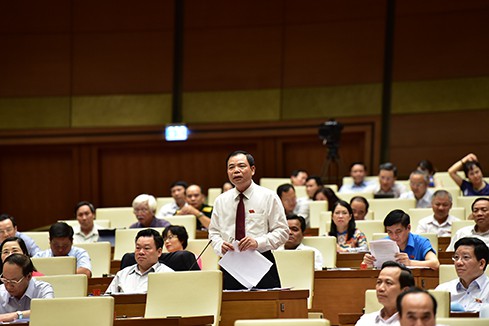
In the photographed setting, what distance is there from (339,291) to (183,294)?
1.44 meters

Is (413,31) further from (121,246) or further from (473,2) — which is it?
(121,246)

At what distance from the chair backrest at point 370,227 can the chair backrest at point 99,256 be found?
2.11 meters

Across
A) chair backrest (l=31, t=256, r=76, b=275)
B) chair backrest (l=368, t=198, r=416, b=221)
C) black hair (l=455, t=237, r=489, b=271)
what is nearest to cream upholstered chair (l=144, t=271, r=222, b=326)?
chair backrest (l=31, t=256, r=76, b=275)

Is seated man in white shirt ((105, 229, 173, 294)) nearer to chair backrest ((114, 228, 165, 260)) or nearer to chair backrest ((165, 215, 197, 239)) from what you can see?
chair backrest ((114, 228, 165, 260))

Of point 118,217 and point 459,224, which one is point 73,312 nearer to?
point 459,224

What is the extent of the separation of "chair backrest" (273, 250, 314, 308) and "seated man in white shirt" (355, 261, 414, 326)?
1867 mm

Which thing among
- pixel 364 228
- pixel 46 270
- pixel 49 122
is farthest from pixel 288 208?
pixel 49 122

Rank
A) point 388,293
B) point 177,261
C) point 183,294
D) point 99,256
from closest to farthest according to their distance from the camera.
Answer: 1. point 388,293
2. point 183,294
3. point 177,261
4. point 99,256

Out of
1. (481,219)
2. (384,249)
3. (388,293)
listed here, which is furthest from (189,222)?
(388,293)

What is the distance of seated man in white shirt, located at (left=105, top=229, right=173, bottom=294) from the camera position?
5.75m

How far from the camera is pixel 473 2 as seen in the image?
11367mm

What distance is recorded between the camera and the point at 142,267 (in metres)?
5.80

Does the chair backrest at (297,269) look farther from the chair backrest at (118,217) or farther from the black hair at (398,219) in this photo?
the chair backrest at (118,217)

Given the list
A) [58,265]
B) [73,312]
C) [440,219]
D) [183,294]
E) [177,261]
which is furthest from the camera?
[440,219]
